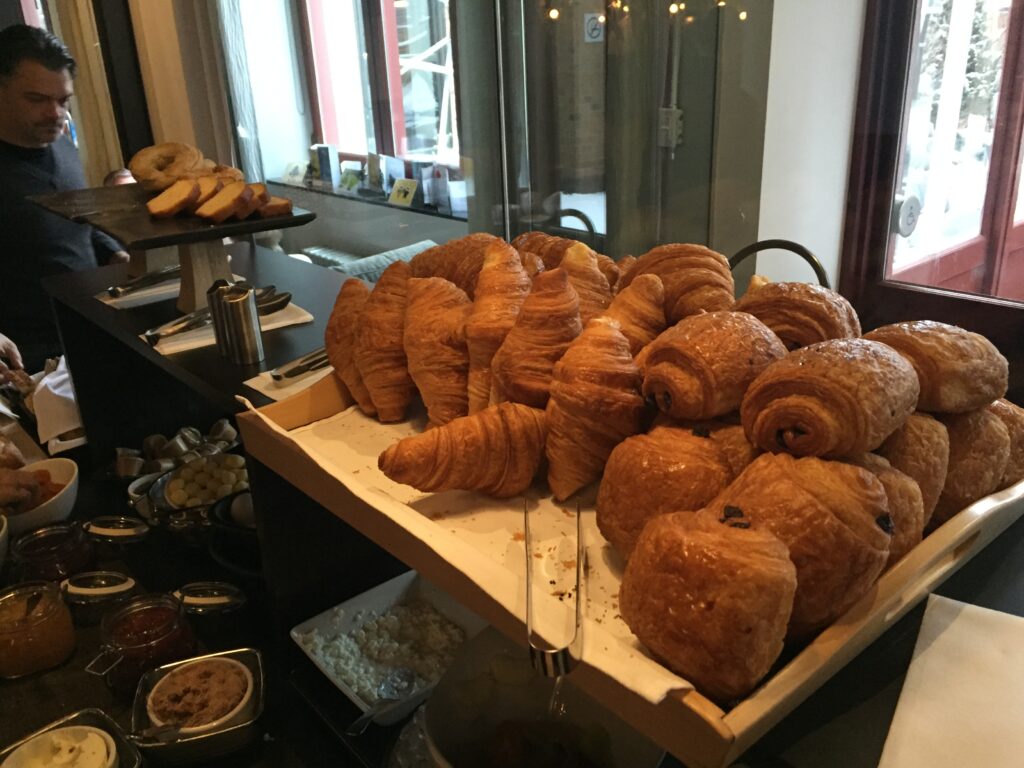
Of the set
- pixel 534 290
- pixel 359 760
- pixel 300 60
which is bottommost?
pixel 359 760

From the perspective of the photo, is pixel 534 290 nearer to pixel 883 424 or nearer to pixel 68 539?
pixel 883 424

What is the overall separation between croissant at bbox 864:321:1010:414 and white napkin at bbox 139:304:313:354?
888 mm

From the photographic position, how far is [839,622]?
1.44 ft

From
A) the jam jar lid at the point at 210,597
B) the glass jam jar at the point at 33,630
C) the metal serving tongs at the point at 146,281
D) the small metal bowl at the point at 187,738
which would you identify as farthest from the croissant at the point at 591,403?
the metal serving tongs at the point at 146,281

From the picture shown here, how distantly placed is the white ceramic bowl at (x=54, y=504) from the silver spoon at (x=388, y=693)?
71 cm

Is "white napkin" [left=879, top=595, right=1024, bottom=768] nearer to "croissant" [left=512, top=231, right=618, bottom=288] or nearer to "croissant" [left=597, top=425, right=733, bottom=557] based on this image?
"croissant" [left=597, top=425, right=733, bottom=557]

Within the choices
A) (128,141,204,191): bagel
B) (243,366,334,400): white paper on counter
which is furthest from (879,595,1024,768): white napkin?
(128,141,204,191): bagel

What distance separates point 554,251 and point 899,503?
464 mm

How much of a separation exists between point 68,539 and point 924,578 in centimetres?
120

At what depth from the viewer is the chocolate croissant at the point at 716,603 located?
1.27 feet

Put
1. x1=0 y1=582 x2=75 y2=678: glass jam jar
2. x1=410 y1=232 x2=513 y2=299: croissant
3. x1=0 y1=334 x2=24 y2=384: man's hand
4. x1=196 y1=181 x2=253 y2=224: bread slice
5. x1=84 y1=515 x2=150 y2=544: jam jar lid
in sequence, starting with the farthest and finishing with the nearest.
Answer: x1=0 y1=334 x2=24 y2=384: man's hand
x1=196 y1=181 x2=253 y2=224: bread slice
x1=84 y1=515 x2=150 y2=544: jam jar lid
x1=0 y1=582 x2=75 y2=678: glass jam jar
x1=410 y1=232 x2=513 y2=299: croissant

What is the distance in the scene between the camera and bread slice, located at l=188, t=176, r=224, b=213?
57.0 inches

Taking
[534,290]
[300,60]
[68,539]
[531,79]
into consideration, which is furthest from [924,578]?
[300,60]

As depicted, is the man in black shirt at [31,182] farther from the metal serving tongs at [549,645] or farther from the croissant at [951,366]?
the croissant at [951,366]
